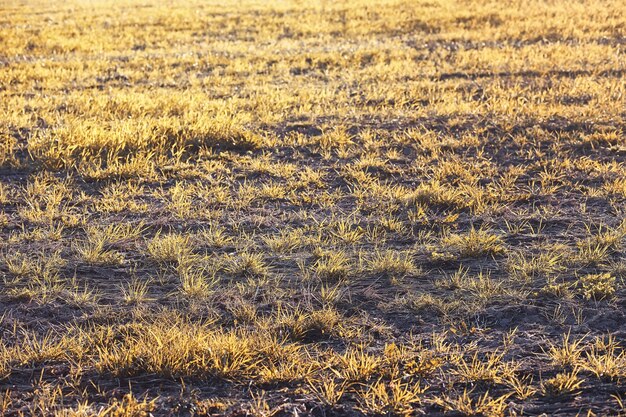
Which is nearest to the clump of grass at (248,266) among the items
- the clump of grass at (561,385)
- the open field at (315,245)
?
the open field at (315,245)

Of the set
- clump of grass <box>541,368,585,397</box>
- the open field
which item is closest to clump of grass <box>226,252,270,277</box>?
the open field

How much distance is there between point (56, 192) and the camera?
22.5 feet

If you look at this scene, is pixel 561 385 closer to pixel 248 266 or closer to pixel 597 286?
pixel 597 286

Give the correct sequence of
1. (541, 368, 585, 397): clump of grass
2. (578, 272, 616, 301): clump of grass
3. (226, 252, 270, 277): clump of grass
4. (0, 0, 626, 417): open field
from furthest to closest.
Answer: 1. (226, 252, 270, 277): clump of grass
2. (578, 272, 616, 301): clump of grass
3. (0, 0, 626, 417): open field
4. (541, 368, 585, 397): clump of grass

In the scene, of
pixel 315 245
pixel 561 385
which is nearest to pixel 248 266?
pixel 315 245

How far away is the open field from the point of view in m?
3.61

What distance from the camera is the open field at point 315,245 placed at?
3605mm

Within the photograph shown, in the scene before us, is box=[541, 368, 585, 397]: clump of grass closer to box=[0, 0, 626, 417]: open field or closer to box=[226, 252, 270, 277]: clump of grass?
box=[0, 0, 626, 417]: open field

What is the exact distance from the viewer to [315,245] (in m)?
5.50

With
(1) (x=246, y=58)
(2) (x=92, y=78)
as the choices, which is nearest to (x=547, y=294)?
(2) (x=92, y=78)

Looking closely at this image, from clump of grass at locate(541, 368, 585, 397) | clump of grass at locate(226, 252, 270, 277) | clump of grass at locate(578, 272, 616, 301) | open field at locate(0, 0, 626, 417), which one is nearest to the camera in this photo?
clump of grass at locate(541, 368, 585, 397)

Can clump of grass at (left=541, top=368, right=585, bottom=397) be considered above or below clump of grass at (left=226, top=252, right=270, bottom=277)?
below

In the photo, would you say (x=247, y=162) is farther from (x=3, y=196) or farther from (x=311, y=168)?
(x=3, y=196)

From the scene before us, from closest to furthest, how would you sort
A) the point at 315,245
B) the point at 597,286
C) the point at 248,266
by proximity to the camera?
1. the point at 597,286
2. the point at 248,266
3. the point at 315,245
